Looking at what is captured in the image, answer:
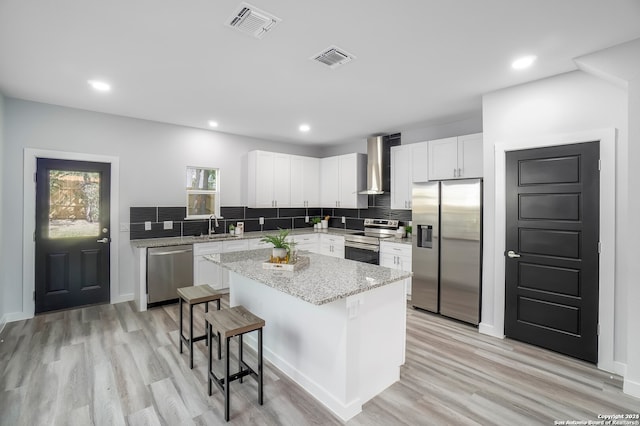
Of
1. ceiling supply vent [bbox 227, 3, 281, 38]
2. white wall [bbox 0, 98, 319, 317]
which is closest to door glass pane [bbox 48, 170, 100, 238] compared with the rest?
white wall [bbox 0, 98, 319, 317]

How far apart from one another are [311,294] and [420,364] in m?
1.57

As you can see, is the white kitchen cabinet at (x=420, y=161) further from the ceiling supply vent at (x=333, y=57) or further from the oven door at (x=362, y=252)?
the ceiling supply vent at (x=333, y=57)

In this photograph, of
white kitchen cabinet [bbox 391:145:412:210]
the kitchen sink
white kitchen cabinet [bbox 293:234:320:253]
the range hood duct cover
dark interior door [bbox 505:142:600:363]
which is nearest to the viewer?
dark interior door [bbox 505:142:600:363]

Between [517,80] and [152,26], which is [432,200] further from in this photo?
[152,26]

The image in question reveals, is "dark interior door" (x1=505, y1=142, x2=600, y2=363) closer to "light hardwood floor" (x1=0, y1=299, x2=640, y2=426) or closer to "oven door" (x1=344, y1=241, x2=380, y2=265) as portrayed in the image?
"light hardwood floor" (x1=0, y1=299, x2=640, y2=426)

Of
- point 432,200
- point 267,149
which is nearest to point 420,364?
point 432,200

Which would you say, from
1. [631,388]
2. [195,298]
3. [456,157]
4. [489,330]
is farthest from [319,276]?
[456,157]

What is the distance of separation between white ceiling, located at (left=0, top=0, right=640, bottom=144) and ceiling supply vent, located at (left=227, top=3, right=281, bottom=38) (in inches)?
2.0

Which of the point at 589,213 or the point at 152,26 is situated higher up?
the point at 152,26

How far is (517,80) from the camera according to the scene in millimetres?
3002

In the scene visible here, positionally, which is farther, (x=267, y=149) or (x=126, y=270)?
(x=267, y=149)

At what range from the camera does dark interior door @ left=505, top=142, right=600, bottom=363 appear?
271 cm

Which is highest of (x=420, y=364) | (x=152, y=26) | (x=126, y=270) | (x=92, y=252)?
(x=152, y=26)

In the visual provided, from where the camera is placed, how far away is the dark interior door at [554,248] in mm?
2713
